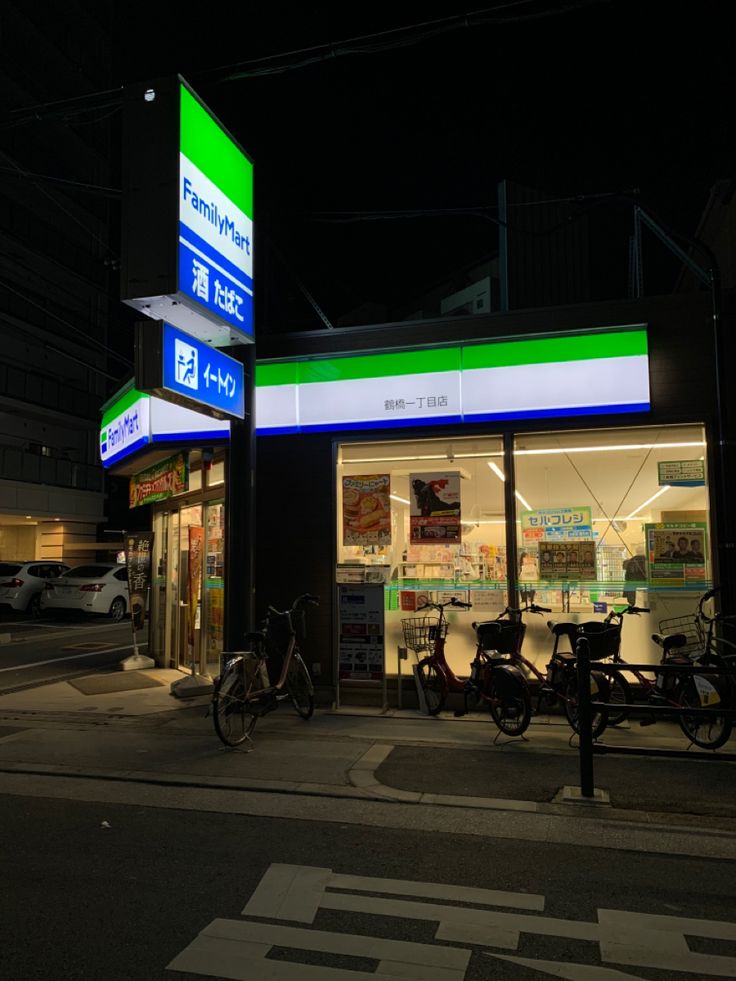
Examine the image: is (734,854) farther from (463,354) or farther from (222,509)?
(222,509)

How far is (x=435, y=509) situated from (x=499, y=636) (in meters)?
2.13

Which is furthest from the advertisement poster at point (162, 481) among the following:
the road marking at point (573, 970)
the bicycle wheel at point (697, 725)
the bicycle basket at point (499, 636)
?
the road marking at point (573, 970)

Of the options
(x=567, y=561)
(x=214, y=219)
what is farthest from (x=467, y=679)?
(x=214, y=219)

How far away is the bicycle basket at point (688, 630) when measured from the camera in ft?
26.7

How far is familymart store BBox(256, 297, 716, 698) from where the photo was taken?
8547mm

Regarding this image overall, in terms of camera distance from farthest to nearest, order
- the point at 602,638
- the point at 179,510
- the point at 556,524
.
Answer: the point at 179,510 < the point at 556,524 < the point at 602,638

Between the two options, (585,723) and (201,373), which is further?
(201,373)

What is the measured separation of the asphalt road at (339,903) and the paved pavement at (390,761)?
0.84 meters

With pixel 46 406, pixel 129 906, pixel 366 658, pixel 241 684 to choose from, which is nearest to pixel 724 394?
pixel 366 658

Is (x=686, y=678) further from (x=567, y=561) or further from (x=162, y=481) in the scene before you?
(x=162, y=481)

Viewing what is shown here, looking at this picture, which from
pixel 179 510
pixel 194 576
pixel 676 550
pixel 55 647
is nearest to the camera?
pixel 676 550

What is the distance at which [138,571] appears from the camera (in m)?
12.9

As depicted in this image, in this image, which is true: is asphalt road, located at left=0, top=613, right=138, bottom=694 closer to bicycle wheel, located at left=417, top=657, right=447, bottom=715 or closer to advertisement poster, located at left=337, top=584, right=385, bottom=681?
advertisement poster, located at left=337, top=584, right=385, bottom=681

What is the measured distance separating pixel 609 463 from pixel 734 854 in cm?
519
